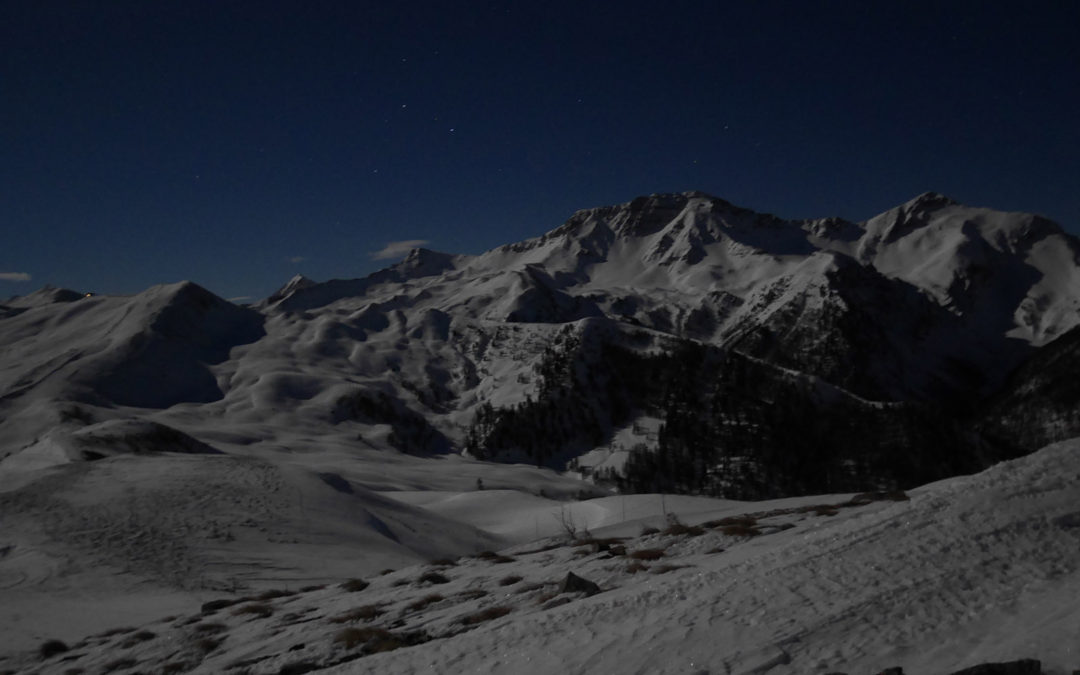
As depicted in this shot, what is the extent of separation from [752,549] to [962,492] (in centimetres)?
356

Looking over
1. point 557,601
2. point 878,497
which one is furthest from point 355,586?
point 878,497

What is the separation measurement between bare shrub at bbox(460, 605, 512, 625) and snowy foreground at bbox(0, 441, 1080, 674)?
0.13ft

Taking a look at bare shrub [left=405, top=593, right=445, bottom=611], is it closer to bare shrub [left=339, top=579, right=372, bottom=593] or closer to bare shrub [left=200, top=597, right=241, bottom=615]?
bare shrub [left=339, top=579, right=372, bottom=593]

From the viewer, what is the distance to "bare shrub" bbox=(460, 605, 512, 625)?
10.5 m

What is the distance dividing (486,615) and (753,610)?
195 inches

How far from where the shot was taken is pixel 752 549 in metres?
11.2

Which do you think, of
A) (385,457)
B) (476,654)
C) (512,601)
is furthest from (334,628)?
(385,457)

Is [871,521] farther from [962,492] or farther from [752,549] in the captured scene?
[752,549]

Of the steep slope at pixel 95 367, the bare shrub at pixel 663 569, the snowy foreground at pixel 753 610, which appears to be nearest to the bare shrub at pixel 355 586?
the snowy foreground at pixel 753 610

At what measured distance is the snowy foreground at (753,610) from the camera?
6.58 meters

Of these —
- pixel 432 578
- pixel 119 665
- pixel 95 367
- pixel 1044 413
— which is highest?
pixel 95 367

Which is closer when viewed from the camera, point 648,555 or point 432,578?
point 648,555

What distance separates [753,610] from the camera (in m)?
7.60

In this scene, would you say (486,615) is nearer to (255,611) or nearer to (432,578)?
(432,578)
